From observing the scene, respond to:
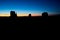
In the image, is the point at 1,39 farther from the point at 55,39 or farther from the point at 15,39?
the point at 55,39

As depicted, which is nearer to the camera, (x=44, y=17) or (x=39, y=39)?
(x=39, y=39)

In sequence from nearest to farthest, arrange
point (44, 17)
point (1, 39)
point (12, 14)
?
point (1, 39)
point (44, 17)
point (12, 14)

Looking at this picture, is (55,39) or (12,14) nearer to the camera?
(55,39)

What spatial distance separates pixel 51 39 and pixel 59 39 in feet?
3.50

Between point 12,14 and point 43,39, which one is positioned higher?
point 12,14

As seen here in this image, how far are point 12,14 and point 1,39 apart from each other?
897 inches

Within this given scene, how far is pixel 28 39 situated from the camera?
12320mm

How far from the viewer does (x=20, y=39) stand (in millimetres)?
12344

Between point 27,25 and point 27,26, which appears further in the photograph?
point 27,25

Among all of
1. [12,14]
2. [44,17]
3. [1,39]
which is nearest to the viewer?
[1,39]

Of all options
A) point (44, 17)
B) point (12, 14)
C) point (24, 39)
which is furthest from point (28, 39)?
point (12, 14)

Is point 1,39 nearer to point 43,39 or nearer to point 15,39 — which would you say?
point 15,39

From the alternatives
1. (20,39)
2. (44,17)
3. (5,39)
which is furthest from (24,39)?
(44,17)

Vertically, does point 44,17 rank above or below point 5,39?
above
